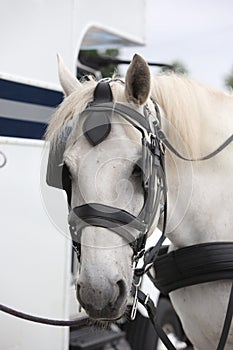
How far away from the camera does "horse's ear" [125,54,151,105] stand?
206 centimetres

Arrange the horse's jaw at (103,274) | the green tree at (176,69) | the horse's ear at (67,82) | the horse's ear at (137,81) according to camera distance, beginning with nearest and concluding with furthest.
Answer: the horse's jaw at (103,274), the horse's ear at (137,81), the horse's ear at (67,82), the green tree at (176,69)

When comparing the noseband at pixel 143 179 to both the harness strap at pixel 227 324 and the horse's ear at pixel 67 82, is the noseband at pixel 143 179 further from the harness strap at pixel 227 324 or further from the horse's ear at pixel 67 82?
the harness strap at pixel 227 324

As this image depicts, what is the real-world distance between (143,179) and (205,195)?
1.31 feet

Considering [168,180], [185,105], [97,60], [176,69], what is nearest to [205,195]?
[168,180]

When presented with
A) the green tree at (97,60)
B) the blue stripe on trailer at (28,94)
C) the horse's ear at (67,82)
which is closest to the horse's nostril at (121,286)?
the horse's ear at (67,82)

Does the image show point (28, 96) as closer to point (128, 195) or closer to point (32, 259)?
point (32, 259)

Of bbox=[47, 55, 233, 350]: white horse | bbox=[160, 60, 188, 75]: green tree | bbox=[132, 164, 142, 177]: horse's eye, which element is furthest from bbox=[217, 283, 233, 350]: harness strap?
bbox=[160, 60, 188, 75]: green tree

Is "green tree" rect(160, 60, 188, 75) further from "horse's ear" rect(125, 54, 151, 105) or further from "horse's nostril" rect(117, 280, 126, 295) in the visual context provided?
"horse's nostril" rect(117, 280, 126, 295)

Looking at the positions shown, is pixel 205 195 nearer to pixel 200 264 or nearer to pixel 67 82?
pixel 200 264

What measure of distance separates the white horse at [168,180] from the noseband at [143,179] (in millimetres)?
22

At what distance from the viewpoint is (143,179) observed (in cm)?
207

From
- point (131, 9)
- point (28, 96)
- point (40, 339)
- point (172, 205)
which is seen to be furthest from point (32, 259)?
point (131, 9)

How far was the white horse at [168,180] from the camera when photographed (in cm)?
200

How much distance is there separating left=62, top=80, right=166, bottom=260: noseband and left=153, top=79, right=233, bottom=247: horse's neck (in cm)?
19
